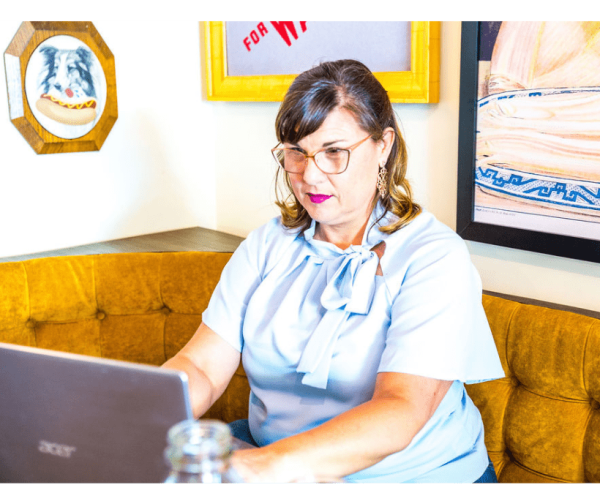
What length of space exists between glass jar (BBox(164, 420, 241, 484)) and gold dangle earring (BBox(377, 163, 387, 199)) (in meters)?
1.05

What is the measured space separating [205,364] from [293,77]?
3.71 ft

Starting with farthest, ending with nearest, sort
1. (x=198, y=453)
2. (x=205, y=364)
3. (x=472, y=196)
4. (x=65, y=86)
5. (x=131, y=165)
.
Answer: (x=131, y=165) → (x=65, y=86) → (x=472, y=196) → (x=205, y=364) → (x=198, y=453)

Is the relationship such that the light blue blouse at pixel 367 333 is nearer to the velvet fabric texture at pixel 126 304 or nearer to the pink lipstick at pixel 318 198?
the pink lipstick at pixel 318 198

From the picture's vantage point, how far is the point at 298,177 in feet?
4.73

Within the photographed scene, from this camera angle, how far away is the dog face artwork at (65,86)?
2.26m

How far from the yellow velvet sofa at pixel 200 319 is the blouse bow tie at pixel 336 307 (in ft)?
1.32

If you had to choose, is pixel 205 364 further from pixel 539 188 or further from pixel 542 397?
pixel 539 188

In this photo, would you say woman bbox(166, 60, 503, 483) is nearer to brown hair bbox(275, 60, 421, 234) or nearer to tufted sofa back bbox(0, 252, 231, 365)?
brown hair bbox(275, 60, 421, 234)

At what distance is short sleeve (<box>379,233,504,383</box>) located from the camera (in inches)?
49.4

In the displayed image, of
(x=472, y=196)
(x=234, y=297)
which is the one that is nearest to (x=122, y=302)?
(x=234, y=297)

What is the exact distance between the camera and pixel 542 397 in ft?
4.99

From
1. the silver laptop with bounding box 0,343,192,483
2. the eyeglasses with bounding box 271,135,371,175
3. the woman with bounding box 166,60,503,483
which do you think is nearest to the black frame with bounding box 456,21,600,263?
the woman with bounding box 166,60,503,483
